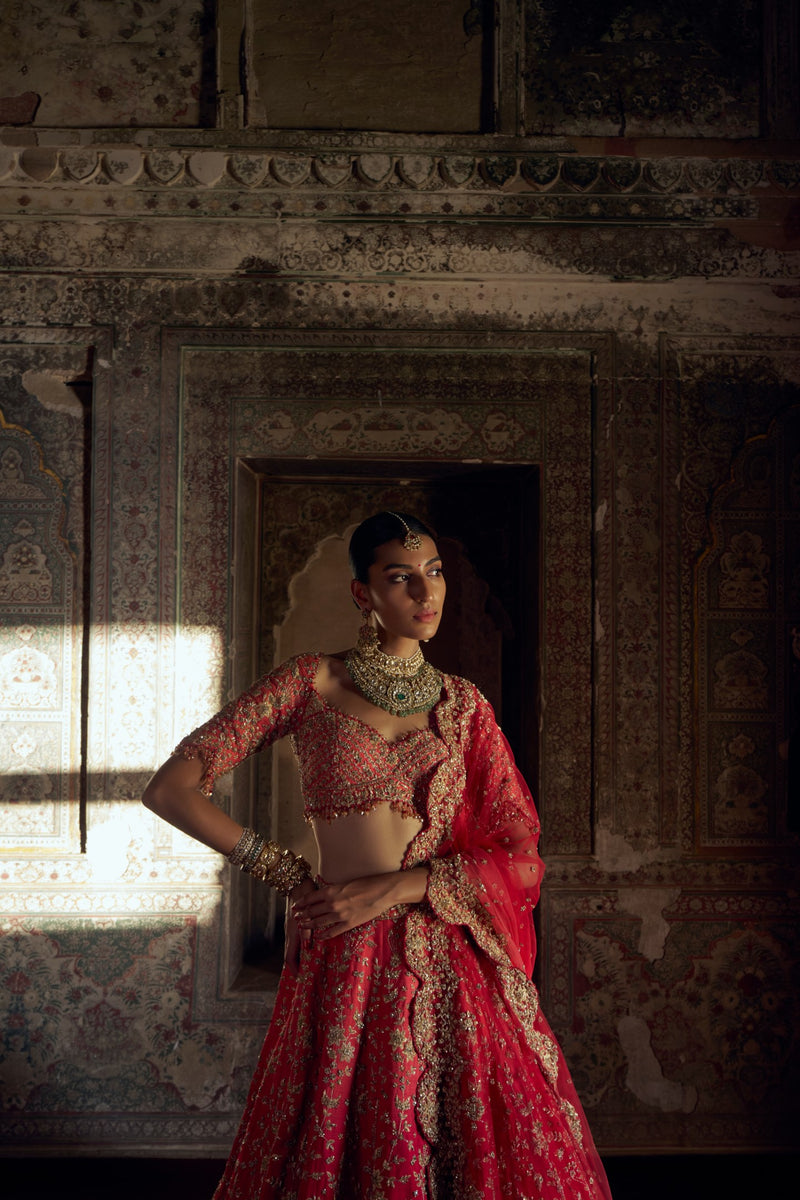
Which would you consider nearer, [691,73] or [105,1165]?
[105,1165]

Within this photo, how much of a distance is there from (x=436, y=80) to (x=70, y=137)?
141 cm

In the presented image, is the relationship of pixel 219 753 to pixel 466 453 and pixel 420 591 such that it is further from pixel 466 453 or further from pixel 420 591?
pixel 466 453

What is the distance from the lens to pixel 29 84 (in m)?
3.29

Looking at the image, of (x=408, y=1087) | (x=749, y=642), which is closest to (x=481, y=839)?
(x=408, y=1087)

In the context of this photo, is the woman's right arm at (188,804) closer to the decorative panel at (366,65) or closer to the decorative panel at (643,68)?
the decorative panel at (366,65)

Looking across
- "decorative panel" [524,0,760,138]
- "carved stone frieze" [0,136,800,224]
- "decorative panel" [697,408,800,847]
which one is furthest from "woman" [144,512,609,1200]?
"decorative panel" [524,0,760,138]

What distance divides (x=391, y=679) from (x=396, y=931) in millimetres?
515

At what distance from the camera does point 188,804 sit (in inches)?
68.7

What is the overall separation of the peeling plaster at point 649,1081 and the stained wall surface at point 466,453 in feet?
0.04

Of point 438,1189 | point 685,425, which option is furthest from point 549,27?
point 438,1189

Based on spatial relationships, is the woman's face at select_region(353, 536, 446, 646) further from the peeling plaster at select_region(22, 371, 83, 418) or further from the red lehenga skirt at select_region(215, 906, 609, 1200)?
the peeling plaster at select_region(22, 371, 83, 418)

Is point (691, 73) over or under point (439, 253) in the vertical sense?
over

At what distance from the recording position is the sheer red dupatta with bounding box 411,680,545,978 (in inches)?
68.7

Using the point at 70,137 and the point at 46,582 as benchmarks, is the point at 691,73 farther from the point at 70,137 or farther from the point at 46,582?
the point at 46,582
